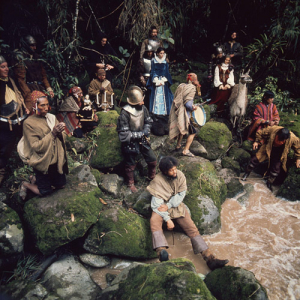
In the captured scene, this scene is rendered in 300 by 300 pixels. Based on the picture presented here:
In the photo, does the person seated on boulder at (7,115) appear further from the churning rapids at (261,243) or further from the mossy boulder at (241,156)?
the mossy boulder at (241,156)

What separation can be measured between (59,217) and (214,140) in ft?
14.0

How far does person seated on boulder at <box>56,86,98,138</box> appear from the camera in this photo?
17.5 ft

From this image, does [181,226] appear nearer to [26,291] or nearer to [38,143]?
[26,291]

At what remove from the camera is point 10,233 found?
3.63 meters

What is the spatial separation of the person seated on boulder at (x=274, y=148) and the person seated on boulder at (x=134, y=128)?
9.24 feet

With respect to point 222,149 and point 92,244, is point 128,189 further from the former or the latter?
point 222,149

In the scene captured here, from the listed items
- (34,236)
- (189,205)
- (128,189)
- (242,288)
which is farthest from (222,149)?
(34,236)

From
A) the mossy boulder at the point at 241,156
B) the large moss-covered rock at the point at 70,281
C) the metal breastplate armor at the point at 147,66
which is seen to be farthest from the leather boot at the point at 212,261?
the metal breastplate armor at the point at 147,66

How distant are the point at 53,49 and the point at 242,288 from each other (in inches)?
241

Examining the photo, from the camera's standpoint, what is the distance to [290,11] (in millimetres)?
7621

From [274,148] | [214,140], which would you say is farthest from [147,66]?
[274,148]

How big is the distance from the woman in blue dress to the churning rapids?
2.79 m

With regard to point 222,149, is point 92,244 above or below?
below

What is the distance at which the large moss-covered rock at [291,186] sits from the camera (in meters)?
5.63
